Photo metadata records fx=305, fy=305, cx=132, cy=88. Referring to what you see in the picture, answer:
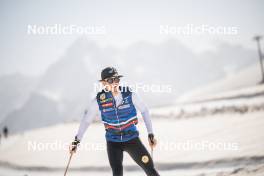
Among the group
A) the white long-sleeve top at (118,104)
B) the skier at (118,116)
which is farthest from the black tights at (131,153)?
the white long-sleeve top at (118,104)

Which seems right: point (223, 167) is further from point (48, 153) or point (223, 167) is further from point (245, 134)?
point (48, 153)

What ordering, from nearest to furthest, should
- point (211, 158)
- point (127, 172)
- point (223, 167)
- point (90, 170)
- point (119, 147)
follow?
1. point (119, 147)
2. point (223, 167)
3. point (211, 158)
4. point (127, 172)
5. point (90, 170)

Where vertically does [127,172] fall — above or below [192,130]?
below

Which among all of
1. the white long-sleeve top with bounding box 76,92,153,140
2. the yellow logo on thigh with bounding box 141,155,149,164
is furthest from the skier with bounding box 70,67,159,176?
the yellow logo on thigh with bounding box 141,155,149,164

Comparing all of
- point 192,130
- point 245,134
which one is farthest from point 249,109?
point 245,134

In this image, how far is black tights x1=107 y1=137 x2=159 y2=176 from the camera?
197 inches

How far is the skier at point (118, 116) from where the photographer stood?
5.20 m

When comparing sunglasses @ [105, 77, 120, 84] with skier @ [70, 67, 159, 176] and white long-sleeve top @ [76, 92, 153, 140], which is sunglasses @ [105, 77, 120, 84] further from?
white long-sleeve top @ [76, 92, 153, 140]

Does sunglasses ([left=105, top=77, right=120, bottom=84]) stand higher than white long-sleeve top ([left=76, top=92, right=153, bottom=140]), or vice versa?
sunglasses ([left=105, top=77, right=120, bottom=84])

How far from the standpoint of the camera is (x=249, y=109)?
18.3 meters

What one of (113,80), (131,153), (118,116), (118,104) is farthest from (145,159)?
(113,80)

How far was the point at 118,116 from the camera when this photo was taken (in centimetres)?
529

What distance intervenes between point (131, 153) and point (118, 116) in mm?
668

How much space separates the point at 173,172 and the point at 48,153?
992 centimetres
